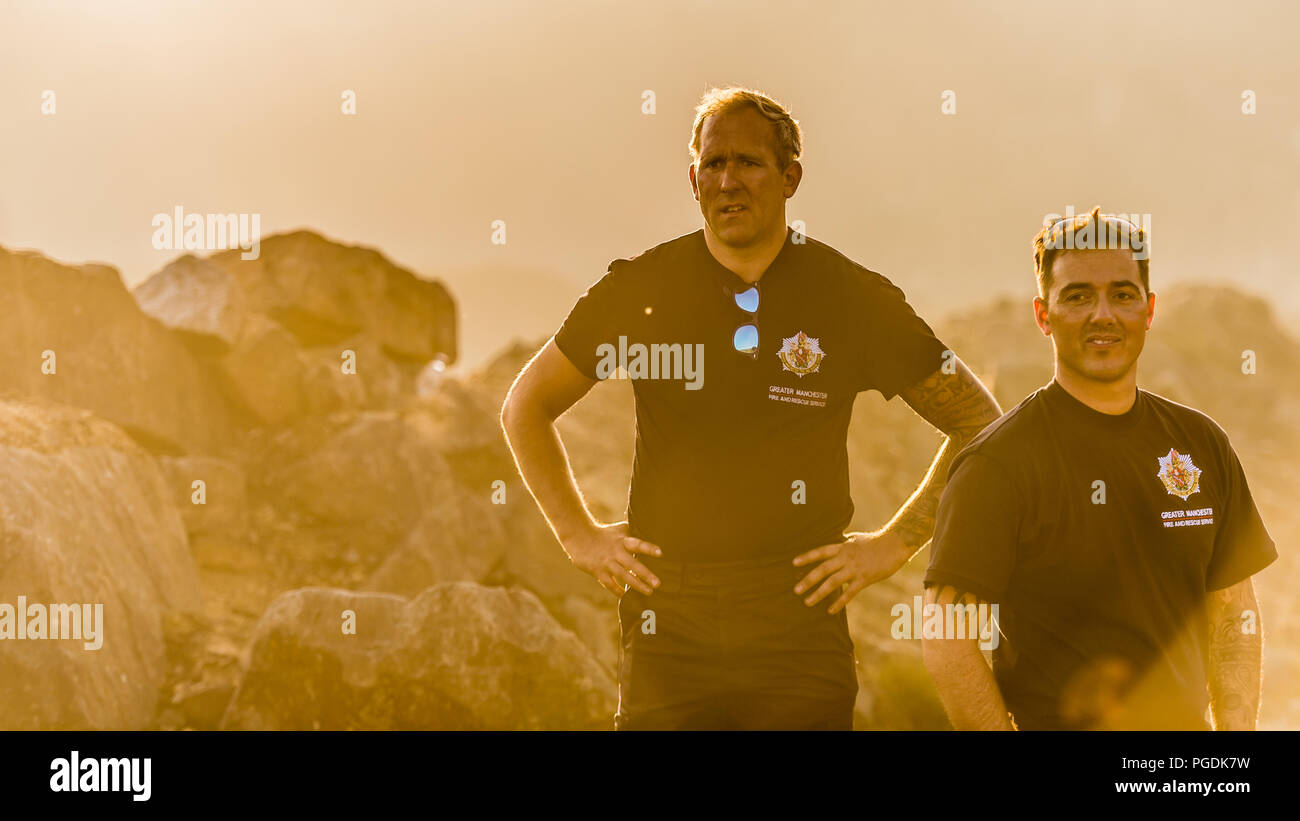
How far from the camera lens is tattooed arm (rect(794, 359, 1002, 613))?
4.09 m

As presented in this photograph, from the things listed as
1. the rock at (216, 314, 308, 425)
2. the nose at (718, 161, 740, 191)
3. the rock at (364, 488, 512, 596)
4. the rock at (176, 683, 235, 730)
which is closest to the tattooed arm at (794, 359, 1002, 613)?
the nose at (718, 161, 740, 191)

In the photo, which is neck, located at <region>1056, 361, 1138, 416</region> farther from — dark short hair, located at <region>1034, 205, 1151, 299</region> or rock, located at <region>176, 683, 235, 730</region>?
rock, located at <region>176, 683, 235, 730</region>

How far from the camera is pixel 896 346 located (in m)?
4.26

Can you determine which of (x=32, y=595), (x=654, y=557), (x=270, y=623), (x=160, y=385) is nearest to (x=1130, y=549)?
(x=654, y=557)

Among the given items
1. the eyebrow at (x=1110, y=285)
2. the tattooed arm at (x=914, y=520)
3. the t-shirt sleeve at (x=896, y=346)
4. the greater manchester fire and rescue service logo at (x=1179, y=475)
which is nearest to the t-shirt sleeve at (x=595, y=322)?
the t-shirt sleeve at (x=896, y=346)

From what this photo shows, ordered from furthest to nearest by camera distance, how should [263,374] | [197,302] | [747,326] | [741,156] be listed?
[263,374] < [197,302] < [747,326] < [741,156]

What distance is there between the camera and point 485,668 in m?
8.13

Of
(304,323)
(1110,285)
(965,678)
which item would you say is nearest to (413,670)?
(965,678)

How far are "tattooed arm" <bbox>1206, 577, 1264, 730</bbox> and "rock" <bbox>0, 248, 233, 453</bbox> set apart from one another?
1203 centimetres

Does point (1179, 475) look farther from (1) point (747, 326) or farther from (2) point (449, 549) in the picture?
(2) point (449, 549)

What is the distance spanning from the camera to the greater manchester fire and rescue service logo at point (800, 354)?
13.7 ft

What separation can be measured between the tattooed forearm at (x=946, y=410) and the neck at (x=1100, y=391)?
2.60ft

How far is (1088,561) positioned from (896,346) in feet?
4.23
